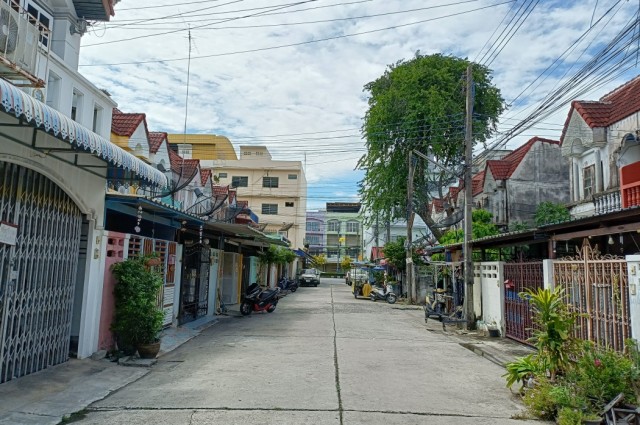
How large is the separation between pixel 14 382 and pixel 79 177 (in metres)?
2.98

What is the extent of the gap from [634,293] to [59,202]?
26.4 feet

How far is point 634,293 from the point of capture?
6.30 metres

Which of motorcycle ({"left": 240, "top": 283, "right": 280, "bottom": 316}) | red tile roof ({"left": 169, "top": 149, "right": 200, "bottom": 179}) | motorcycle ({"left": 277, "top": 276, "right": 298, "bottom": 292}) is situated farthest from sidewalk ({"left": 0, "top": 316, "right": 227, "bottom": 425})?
motorcycle ({"left": 277, "top": 276, "right": 298, "bottom": 292})

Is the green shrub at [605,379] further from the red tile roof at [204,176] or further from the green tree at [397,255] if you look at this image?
the green tree at [397,255]

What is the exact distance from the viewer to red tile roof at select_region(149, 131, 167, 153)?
17308 millimetres

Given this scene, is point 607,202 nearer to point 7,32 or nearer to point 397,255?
point 7,32

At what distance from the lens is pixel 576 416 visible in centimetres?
474

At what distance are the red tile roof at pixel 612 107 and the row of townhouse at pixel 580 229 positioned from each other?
0.03 metres

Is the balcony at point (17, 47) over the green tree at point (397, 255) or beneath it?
over

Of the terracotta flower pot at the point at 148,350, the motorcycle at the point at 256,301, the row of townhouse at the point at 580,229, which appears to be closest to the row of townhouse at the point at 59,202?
the terracotta flower pot at the point at 148,350

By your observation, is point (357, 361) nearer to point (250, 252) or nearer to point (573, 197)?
point (573, 197)

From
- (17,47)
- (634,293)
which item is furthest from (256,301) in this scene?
(634,293)

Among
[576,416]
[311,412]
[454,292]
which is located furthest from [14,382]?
[454,292]

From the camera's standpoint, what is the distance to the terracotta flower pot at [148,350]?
7950 mm
